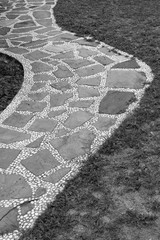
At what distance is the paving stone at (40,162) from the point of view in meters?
3.73

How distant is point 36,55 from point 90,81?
1.37 m

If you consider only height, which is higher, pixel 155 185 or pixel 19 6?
pixel 155 185

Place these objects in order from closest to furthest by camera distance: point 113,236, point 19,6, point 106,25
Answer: point 113,236
point 106,25
point 19,6

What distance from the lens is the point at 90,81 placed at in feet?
17.9

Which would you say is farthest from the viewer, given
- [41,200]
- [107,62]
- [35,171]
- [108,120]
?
[107,62]

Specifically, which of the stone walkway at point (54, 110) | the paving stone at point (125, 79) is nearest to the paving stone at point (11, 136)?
the stone walkway at point (54, 110)

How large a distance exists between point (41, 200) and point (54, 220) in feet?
0.95

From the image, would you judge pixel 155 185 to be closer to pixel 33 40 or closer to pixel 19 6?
pixel 33 40

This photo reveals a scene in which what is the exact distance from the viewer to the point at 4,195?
343cm

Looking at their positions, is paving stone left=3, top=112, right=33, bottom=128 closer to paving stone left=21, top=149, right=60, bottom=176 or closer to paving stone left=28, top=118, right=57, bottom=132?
paving stone left=28, top=118, right=57, bottom=132

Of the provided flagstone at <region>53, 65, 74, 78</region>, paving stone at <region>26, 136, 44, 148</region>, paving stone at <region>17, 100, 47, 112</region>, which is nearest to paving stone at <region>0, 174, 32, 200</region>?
paving stone at <region>26, 136, 44, 148</region>

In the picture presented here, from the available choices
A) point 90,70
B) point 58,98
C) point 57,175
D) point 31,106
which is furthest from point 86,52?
point 57,175

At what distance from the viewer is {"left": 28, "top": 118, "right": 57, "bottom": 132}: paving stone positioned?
4394mm

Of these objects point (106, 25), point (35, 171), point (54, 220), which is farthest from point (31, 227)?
point (106, 25)
